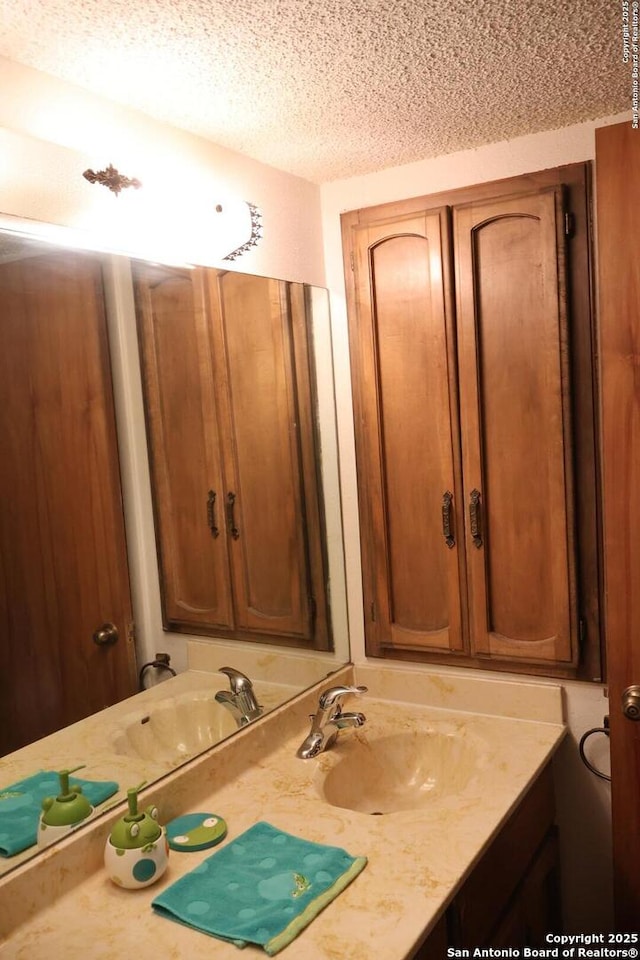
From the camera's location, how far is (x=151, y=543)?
162 cm

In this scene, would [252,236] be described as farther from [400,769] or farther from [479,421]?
[400,769]

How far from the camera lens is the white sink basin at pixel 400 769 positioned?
6.11 ft

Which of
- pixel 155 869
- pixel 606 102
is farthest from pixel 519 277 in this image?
pixel 155 869

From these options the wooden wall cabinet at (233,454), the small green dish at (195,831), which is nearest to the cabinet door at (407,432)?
the wooden wall cabinet at (233,454)

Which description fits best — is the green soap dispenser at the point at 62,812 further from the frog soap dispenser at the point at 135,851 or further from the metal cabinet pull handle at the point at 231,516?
the metal cabinet pull handle at the point at 231,516

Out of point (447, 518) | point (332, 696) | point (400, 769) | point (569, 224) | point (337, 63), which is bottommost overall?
point (400, 769)

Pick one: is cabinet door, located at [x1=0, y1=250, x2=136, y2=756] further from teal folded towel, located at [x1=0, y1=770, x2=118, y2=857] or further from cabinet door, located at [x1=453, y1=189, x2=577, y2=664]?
cabinet door, located at [x1=453, y1=189, x2=577, y2=664]

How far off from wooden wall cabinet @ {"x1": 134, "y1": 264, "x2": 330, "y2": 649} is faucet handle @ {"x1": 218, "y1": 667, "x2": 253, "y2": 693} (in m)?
0.09

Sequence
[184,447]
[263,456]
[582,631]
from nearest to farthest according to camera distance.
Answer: [184,447] → [582,631] → [263,456]

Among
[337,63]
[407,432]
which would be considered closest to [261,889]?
[407,432]

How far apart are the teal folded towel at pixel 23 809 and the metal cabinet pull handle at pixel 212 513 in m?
0.65

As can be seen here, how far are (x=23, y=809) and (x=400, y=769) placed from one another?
0.98m

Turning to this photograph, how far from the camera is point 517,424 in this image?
1914 mm

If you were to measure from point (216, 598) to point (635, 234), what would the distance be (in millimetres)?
1185
